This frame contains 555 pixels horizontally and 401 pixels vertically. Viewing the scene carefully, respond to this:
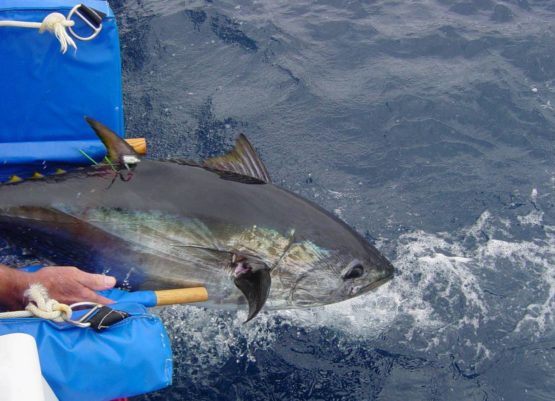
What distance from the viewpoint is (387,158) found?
17.2 ft

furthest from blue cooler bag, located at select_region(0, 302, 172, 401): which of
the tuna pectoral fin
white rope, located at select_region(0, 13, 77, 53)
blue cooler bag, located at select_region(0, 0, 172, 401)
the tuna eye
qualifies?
white rope, located at select_region(0, 13, 77, 53)

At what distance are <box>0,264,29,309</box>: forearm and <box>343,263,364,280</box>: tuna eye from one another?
163 centimetres

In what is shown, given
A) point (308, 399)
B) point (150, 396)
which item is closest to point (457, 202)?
point (308, 399)

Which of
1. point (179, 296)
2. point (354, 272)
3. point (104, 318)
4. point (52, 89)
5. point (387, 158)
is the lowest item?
point (387, 158)

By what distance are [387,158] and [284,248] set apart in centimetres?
231

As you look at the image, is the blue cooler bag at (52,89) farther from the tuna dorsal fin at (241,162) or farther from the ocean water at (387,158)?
the ocean water at (387,158)

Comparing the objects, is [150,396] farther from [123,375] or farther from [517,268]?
[517,268]

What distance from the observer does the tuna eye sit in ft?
10.8

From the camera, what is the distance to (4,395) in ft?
5.92

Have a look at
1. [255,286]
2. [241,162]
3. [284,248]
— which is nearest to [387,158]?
[241,162]

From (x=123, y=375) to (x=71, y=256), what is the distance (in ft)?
3.21

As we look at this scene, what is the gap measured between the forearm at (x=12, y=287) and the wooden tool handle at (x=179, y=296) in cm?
63

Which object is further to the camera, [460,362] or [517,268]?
[517,268]

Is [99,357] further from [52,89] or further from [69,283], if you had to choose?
[52,89]
